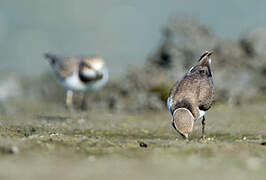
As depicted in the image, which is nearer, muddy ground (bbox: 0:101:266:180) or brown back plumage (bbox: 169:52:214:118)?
muddy ground (bbox: 0:101:266:180)

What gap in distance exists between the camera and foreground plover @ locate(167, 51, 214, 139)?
7117mm

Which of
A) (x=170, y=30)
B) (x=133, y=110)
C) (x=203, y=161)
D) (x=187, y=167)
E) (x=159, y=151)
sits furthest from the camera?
(x=170, y=30)

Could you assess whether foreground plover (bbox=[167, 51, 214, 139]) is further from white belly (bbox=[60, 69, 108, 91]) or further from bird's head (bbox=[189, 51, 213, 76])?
white belly (bbox=[60, 69, 108, 91])

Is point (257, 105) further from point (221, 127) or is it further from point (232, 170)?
point (232, 170)

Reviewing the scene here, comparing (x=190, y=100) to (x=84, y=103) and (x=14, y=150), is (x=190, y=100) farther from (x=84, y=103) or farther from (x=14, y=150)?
(x=84, y=103)

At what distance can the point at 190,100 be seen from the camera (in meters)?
7.73

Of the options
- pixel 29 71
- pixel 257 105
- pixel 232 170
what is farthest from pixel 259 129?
pixel 29 71

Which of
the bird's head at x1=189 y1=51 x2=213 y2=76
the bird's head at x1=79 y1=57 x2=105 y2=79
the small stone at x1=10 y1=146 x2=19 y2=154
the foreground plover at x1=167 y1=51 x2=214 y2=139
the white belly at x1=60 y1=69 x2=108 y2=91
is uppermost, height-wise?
the bird's head at x1=79 y1=57 x2=105 y2=79

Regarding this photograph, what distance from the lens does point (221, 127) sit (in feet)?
31.1

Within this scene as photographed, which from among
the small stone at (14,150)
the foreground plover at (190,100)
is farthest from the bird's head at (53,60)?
the small stone at (14,150)

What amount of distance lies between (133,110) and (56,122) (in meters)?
3.15

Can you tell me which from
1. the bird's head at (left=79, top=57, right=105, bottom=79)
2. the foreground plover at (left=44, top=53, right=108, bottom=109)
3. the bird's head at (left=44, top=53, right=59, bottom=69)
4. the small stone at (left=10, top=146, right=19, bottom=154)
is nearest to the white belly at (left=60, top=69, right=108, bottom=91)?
the foreground plover at (left=44, top=53, right=108, bottom=109)

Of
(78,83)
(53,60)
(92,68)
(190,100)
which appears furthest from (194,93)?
(53,60)

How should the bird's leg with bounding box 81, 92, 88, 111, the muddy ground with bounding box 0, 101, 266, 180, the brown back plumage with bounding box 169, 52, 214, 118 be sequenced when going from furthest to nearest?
the bird's leg with bounding box 81, 92, 88, 111 → the brown back plumage with bounding box 169, 52, 214, 118 → the muddy ground with bounding box 0, 101, 266, 180
